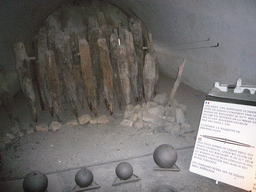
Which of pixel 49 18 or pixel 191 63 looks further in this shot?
pixel 49 18

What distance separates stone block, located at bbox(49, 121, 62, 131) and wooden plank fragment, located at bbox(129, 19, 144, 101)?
2.12m

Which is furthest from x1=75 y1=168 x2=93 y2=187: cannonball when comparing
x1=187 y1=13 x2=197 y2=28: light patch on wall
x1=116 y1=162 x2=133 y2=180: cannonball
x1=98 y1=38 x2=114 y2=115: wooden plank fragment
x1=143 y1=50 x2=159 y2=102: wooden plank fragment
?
x1=187 y1=13 x2=197 y2=28: light patch on wall

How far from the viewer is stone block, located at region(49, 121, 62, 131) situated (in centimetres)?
414

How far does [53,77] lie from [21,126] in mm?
1358

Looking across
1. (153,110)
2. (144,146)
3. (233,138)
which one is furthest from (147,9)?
(233,138)

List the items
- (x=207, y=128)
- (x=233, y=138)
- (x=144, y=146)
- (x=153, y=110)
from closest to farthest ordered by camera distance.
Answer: (x=233, y=138) < (x=207, y=128) < (x=144, y=146) < (x=153, y=110)

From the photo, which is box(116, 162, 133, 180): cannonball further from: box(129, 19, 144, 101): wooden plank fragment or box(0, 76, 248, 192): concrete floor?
box(129, 19, 144, 101): wooden plank fragment

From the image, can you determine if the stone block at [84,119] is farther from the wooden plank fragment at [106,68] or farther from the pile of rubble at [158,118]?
the pile of rubble at [158,118]

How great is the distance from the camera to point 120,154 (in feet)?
11.1

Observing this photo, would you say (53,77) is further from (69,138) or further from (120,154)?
(120,154)

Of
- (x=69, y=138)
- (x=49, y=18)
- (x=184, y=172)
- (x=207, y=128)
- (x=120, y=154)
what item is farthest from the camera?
(x=49, y=18)

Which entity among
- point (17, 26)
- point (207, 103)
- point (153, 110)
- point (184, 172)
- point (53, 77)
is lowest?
point (184, 172)

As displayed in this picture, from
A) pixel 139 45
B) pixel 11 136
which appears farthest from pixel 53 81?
pixel 139 45

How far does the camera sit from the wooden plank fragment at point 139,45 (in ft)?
15.1
